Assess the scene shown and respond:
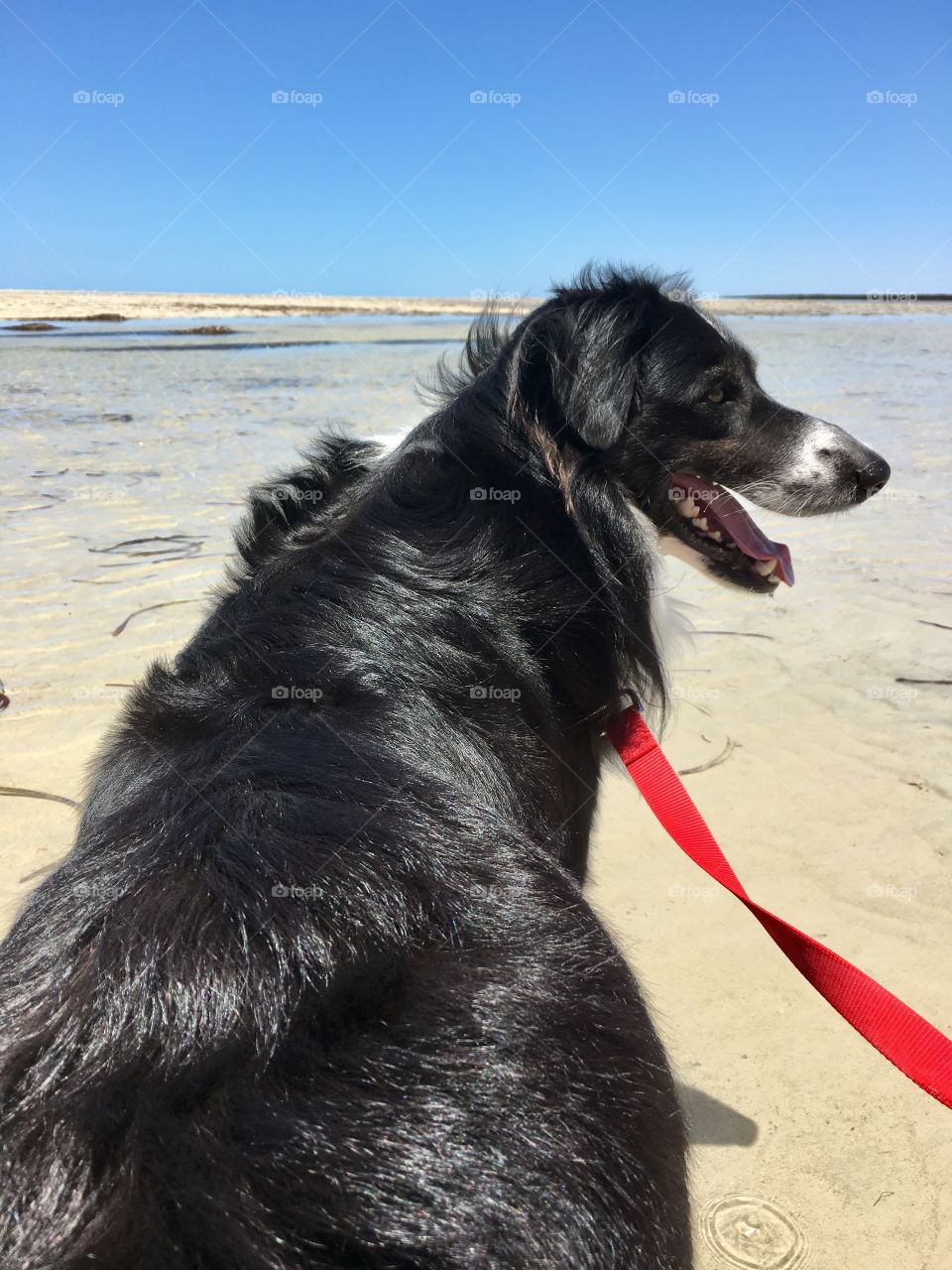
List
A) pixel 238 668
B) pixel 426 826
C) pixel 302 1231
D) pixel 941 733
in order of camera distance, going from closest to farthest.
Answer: pixel 302 1231
pixel 426 826
pixel 238 668
pixel 941 733

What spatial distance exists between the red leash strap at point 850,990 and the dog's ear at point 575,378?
39.3 inches

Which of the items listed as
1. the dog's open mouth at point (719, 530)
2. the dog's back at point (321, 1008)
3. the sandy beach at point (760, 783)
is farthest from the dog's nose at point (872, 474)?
the dog's back at point (321, 1008)

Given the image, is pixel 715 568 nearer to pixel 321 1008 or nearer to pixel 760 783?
pixel 760 783

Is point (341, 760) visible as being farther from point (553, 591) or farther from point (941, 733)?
point (941, 733)

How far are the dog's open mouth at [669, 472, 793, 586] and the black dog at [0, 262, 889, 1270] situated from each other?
0.02m

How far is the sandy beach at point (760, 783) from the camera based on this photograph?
237 cm

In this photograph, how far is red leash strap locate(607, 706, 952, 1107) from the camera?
1.74 metres

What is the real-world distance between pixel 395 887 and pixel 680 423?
6.22 feet

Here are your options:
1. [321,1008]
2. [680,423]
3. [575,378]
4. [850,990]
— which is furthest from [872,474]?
[321,1008]

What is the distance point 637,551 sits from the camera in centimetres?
263

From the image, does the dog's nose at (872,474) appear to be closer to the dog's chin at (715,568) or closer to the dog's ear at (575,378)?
the dog's chin at (715,568)

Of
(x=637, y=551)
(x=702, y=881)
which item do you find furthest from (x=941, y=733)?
(x=637, y=551)

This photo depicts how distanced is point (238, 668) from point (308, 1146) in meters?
1.17

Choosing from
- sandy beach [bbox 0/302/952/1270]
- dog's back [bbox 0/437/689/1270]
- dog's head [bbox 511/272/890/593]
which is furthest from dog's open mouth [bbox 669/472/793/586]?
dog's back [bbox 0/437/689/1270]
